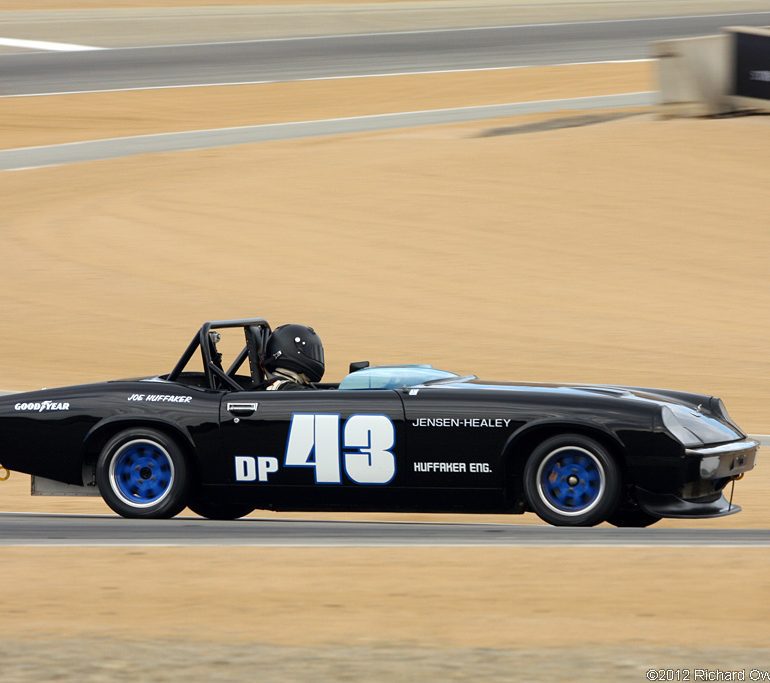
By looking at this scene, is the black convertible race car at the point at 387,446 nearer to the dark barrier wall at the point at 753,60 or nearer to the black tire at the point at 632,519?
the black tire at the point at 632,519

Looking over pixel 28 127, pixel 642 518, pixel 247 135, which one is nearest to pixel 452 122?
pixel 247 135

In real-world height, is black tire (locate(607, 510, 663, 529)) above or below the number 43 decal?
below

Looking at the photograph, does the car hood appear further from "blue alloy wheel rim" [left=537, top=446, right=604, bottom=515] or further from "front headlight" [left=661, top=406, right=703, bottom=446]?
"blue alloy wheel rim" [left=537, top=446, right=604, bottom=515]

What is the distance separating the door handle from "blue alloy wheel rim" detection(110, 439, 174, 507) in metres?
0.51

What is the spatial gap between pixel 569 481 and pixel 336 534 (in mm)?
1308

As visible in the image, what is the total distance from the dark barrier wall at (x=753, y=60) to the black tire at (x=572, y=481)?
16821 mm

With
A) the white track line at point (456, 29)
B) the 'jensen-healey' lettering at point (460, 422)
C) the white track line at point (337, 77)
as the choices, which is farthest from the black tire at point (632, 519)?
the white track line at point (456, 29)

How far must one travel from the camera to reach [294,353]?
9398 millimetres

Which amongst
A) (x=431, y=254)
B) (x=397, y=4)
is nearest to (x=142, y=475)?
(x=431, y=254)

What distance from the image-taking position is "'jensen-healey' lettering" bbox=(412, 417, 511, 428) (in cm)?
853

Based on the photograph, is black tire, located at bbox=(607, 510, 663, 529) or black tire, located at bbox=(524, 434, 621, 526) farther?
black tire, located at bbox=(607, 510, 663, 529)

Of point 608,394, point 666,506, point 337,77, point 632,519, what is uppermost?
point 337,77

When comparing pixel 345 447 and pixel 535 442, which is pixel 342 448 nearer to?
pixel 345 447

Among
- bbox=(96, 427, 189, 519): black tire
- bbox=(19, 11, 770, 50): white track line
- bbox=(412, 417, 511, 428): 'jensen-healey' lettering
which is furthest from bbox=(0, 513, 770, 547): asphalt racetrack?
bbox=(19, 11, 770, 50): white track line
